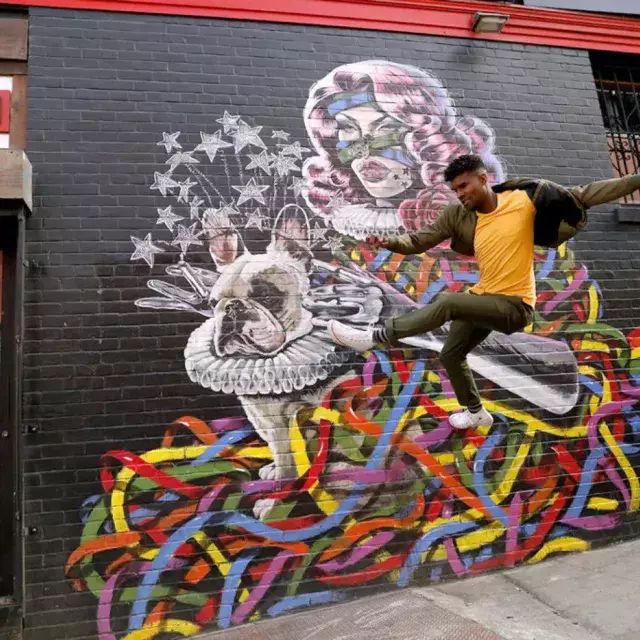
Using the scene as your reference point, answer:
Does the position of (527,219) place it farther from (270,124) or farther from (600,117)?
(600,117)

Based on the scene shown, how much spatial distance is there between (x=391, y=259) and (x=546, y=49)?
3.05 meters

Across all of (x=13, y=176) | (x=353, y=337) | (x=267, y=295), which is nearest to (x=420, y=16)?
(x=267, y=295)

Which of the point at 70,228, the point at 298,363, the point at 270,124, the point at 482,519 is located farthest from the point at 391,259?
the point at 70,228

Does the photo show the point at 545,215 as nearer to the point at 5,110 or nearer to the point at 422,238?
the point at 422,238

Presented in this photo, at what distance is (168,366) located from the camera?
15.4ft

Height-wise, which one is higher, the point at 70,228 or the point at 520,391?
the point at 70,228

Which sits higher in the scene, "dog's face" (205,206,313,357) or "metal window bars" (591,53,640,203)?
"metal window bars" (591,53,640,203)

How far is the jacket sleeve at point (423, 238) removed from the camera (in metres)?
3.37

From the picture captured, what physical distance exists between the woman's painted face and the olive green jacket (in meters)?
1.95

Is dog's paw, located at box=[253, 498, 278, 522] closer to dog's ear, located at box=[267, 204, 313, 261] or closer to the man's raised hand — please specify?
dog's ear, located at box=[267, 204, 313, 261]

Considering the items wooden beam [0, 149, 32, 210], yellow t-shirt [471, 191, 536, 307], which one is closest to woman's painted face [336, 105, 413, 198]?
yellow t-shirt [471, 191, 536, 307]

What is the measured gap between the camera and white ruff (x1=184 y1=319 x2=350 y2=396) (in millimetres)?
4734

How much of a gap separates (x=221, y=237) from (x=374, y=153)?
1.67 m

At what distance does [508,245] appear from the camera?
10.7ft
